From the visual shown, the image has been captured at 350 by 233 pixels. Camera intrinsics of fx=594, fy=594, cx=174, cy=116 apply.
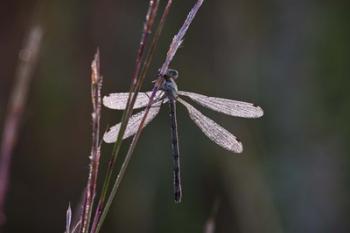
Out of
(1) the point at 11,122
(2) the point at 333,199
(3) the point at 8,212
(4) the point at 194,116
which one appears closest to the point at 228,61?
(2) the point at 333,199

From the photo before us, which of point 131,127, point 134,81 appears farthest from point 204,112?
point 134,81

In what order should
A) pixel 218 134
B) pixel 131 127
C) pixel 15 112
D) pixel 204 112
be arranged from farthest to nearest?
pixel 204 112
pixel 218 134
pixel 131 127
pixel 15 112

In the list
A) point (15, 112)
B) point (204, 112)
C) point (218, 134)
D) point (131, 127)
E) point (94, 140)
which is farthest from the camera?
point (204, 112)

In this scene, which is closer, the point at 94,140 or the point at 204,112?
the point at 94,140

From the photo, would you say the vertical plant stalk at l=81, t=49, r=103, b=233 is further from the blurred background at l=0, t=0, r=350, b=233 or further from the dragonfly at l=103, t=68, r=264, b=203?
the blurred background at l=0, t=0, r=350, b=233

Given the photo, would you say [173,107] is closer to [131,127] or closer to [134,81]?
[131,127]
